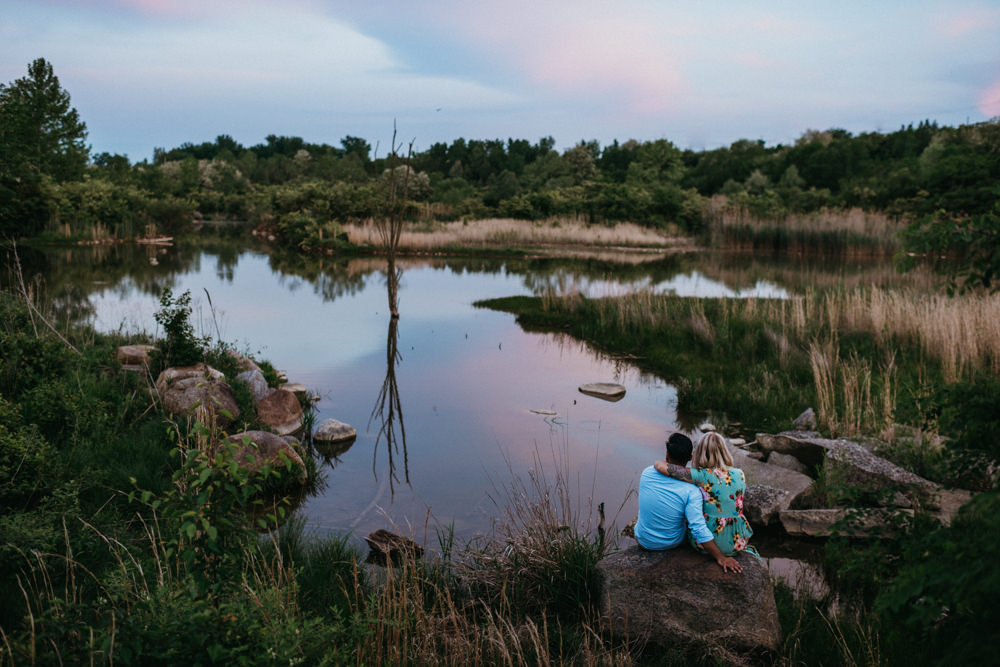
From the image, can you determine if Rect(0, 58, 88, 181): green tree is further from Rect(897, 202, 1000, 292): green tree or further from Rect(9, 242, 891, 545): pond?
Rect(897, 202, 1000, 292): green tree

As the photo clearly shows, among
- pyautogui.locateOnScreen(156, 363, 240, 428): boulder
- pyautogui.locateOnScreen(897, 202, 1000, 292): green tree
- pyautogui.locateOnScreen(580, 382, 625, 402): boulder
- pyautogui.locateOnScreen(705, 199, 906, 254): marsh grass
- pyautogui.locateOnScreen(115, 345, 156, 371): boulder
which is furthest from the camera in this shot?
pyautogui.locateOnScreen(705, 199, 906, 254): marsh grass

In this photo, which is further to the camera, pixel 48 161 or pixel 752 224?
pixel 48 161

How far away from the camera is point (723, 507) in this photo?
423 cm

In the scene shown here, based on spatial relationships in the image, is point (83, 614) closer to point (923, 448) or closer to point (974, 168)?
point (923, 448)

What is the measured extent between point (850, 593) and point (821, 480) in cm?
173

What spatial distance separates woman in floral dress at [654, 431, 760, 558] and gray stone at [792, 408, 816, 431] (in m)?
4.63

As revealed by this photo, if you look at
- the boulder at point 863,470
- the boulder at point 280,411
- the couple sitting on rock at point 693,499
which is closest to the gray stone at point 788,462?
the boulder at point 863,470

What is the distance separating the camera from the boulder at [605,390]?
426 inches

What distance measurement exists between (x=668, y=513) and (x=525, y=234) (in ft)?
124

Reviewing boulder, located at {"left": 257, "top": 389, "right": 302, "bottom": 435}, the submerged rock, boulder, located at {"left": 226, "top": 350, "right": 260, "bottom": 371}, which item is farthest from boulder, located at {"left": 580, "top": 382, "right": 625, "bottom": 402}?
the submerged rock

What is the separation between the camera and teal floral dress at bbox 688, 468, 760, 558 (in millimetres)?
4215

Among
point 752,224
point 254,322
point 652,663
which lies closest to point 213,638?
point 652,663

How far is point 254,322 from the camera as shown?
16547mm

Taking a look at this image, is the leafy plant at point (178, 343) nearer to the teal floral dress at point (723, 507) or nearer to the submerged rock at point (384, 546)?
the submerged rock at point (384, 546)
